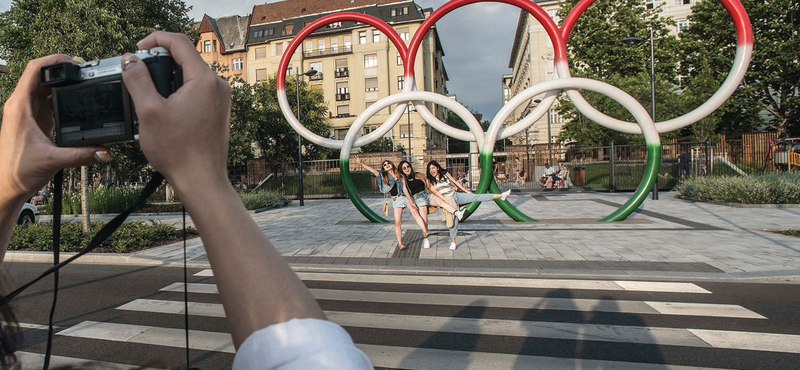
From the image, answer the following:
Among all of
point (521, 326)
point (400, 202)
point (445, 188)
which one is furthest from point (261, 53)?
point (521, 326)

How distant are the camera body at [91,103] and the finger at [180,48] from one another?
0.11 m

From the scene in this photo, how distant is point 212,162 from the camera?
2.61ft

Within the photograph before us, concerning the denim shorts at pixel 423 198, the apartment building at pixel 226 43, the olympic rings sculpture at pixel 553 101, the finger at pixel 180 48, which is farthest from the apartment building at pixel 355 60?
the finger at pixel 180 48

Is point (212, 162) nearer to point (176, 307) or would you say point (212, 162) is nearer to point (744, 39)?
point (176, 307)

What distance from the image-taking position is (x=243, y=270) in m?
0.74

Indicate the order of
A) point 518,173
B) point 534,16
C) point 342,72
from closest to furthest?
point 534,16 → point 518,173 → point 342,72

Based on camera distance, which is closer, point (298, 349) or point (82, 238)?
point (298, 349)

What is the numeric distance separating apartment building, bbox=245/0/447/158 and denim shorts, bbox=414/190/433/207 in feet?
130

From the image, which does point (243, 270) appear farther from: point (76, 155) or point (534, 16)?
point (534, 16)

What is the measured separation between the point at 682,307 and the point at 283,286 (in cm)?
561

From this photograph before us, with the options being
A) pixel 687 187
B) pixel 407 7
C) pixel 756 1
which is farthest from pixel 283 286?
pixel 407 7

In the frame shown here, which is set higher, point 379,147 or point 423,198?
point 379,147

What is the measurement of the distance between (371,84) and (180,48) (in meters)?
50.9

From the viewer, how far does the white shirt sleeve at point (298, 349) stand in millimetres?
698
